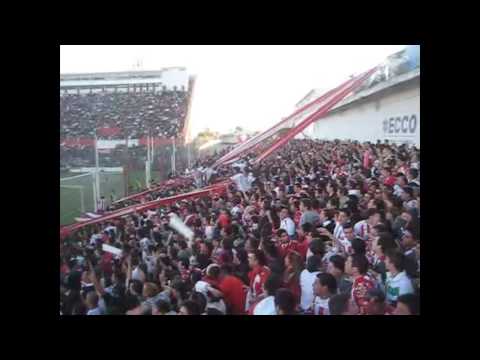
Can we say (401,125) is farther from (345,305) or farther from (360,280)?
(345,305)

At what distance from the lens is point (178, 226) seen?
193 inches

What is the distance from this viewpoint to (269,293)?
473 cm

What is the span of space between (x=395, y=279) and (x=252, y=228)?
1.23m

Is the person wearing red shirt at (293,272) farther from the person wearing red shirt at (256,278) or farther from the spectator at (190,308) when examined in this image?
the spectator at (190,308)

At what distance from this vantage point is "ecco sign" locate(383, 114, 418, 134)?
15.6ft

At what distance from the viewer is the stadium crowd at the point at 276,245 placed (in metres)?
4.68

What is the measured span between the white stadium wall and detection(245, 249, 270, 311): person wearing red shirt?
3.82 ft

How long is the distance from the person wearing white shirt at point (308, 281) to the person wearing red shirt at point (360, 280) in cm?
24

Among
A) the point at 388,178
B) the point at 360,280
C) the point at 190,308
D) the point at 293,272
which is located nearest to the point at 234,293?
the point at 190,308

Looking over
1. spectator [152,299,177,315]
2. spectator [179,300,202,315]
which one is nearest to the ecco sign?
spectator [179,300,202,315]
